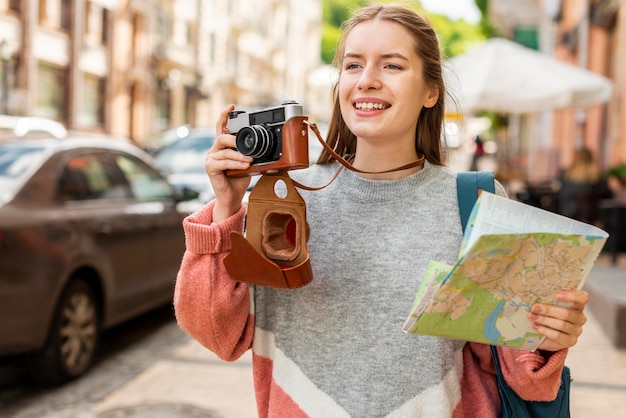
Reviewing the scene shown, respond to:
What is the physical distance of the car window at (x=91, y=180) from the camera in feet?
17.9

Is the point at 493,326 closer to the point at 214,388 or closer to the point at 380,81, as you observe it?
the point at 380,81

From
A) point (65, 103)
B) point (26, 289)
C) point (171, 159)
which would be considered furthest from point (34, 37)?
point (26, 289)

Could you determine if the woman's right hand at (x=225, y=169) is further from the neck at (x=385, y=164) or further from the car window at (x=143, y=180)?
the car window at (x=143, y=180)

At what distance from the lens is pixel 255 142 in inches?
70.1

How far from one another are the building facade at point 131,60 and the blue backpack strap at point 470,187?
51.8 ft

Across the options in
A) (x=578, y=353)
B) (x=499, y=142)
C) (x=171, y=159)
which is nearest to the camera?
(x=578, y=353)

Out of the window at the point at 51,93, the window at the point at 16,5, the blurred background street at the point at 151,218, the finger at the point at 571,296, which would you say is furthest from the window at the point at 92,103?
the finger at the point at 571,296

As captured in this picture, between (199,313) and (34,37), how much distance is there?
959 inches

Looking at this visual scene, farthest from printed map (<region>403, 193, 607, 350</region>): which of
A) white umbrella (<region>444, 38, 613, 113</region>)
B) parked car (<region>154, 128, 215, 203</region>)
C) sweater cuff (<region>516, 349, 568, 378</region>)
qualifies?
white umbrella (<region>444, 38, 613, 113</region>)

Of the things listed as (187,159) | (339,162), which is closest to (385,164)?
(339,162)

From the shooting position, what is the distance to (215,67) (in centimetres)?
4241

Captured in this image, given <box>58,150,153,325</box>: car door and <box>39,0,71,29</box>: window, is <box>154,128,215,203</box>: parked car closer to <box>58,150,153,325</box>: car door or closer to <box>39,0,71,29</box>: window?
<box>58,150,153,325</box>: car door

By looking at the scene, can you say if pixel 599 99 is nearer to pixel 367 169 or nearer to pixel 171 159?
pixel 171 159

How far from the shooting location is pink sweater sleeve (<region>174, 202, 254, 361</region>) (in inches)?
71.5
